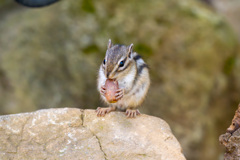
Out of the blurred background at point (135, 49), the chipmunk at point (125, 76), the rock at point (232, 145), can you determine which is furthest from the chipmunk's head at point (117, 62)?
the blurred background at point (135, 49)

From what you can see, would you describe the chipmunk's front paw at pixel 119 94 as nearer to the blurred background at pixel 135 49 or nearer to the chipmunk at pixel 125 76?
the chipmunk at pixel 125 76

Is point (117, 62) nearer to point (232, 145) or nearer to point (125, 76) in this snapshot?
point (125, 76)

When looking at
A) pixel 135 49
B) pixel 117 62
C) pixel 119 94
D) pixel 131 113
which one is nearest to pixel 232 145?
pixel 131 113

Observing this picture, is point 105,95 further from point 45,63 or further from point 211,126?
point 211,126

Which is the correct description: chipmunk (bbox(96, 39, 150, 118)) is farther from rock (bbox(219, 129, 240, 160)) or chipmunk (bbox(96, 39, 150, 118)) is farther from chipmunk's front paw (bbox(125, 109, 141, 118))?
rock (bbox(219, 129, 240, 160))

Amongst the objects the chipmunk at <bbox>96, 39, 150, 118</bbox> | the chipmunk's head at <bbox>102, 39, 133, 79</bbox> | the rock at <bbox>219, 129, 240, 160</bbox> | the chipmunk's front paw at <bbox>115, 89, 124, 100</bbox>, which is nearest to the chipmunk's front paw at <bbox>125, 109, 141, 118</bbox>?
the chipmunk at <bbox>96, 39, 150, 118</bbox>

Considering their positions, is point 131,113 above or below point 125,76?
below
